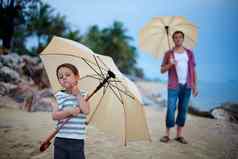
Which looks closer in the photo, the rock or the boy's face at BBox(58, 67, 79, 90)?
the boy's face at BBox(58, 67, 79, 90)

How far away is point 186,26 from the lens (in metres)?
3.82

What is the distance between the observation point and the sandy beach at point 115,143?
2.99 meters

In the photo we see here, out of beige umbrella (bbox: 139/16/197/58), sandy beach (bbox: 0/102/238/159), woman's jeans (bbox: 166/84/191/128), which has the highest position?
beige umbrella (bbox: 139/16/197/58)

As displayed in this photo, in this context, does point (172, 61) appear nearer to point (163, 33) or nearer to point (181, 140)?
point (163, 33)

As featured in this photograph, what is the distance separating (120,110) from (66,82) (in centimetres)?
53

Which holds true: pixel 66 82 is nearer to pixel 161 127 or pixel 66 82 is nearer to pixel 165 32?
pixel 165 32

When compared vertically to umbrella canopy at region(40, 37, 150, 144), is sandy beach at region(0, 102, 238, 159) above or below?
below

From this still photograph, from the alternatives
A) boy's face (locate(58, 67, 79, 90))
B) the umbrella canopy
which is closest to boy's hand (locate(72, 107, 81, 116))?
boy's face (locate(58, 67, 79, 90))

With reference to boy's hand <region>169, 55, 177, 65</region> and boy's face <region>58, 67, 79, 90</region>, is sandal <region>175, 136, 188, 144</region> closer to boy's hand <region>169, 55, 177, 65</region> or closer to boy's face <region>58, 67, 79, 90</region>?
boy's hand <region>169, 55, 177, 65</region>

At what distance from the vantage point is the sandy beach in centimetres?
299

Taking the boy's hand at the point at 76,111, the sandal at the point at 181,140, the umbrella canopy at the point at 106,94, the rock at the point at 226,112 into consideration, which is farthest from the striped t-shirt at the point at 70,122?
the rock at the point at 226,112

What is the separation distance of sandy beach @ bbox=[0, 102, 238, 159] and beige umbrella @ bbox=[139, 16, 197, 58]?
1.23 metres

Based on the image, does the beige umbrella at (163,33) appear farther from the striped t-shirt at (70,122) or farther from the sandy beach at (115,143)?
the striped t-shirt at (70,122)

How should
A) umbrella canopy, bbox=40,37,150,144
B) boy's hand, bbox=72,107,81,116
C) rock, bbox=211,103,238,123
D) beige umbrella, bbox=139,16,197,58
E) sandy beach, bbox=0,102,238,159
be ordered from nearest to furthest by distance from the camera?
boy's hand, bbox=72,107,81,116 → umbrella canopy, bbox=40,37,150,144 → sandy beach, bbox=0,102,238,159 → beige umbrella, bbox=139,16,197,58 → rock, bbox=211,103,238,123
